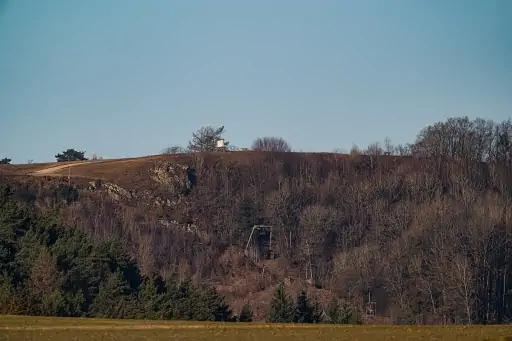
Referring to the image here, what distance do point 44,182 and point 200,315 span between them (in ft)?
246

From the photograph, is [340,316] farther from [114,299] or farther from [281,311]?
[114,299]

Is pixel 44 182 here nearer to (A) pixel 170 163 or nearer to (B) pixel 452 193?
(A) pixel 170 163

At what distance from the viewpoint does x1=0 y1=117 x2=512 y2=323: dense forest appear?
55.8 m

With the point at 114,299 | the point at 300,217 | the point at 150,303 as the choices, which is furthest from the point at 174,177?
the point at 150,303

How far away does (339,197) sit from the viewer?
12556 cm

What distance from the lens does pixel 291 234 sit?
117875 mm

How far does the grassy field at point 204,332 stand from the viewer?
31.8 m

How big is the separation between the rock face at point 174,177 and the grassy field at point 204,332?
88.5 meters

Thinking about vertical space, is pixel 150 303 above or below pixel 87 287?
below

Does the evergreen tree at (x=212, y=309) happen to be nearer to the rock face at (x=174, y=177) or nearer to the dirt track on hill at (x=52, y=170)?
the rock face at (x=174, y=177)

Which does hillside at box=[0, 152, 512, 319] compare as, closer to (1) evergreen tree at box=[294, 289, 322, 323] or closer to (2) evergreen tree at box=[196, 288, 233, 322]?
(1) evergreen tree at box=[294, 289, 322, 323]

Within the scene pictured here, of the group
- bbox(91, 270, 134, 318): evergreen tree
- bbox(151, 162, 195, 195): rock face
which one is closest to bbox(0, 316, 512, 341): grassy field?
bbox(91, 270, 134, 318): evergreen tree

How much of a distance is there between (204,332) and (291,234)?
83.5 metres

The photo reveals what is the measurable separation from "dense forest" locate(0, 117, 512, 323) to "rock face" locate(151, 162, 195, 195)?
1.08ft
